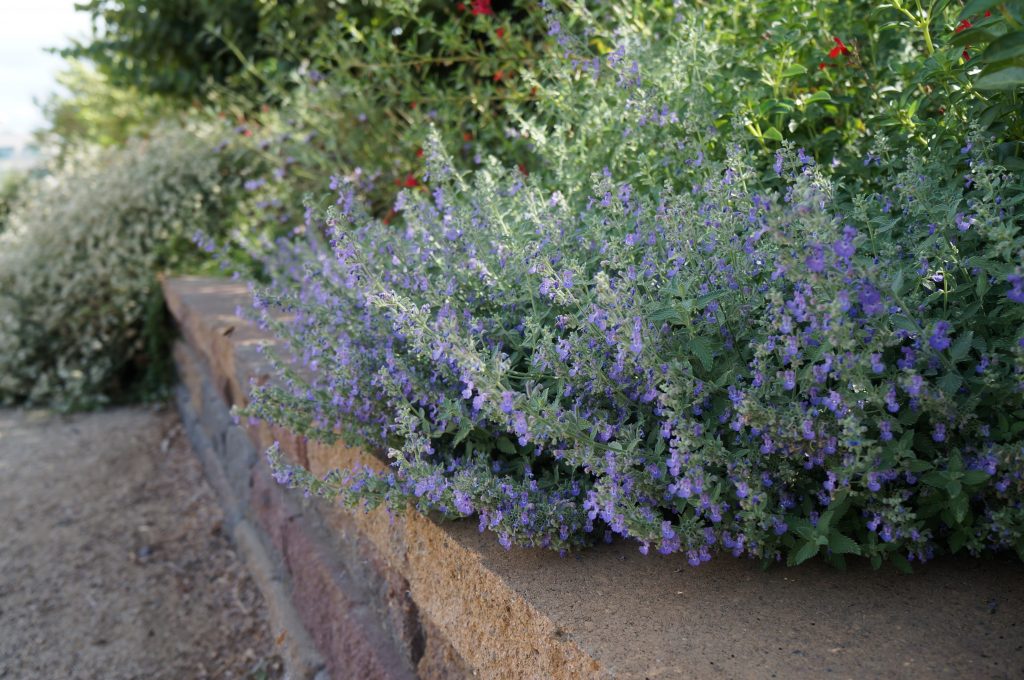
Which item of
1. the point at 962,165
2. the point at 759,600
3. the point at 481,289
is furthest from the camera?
the point at 481,289

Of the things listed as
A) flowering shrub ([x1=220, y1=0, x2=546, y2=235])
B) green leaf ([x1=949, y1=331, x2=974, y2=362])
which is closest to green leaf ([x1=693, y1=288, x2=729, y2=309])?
green leaf ([x1=949, y1=331, x2=974, y2=362])

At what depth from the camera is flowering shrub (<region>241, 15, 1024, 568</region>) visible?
4.25 ft

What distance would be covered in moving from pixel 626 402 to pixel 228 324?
285cm

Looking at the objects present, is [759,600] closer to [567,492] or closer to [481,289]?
[567,492]

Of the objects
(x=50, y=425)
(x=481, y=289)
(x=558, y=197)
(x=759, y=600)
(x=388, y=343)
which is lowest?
(x=50, y=425)

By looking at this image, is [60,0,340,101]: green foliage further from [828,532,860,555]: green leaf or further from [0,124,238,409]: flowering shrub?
[828,532,860,555]: green leaf

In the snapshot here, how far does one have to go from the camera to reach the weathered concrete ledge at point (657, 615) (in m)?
1.25

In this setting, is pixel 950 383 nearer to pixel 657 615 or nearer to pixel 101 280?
pixel 657 615

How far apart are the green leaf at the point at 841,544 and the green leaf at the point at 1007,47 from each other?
73 centimetres

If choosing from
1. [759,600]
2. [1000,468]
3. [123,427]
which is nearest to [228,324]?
[123,427]

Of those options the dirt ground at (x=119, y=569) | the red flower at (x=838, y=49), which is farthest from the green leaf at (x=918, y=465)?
the dirt ground at (x=119, y=569)

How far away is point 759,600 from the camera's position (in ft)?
4.66

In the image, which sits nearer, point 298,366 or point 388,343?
point 388,343

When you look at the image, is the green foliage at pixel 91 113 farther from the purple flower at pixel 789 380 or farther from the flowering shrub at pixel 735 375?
the purple flower at pixel 789 380
